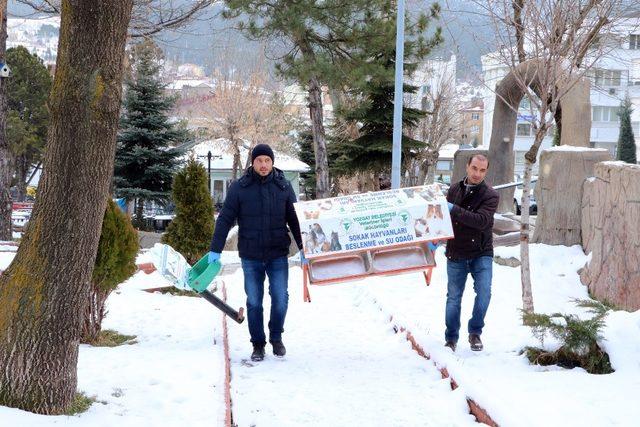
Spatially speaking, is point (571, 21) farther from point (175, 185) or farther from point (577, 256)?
point (175, 185)

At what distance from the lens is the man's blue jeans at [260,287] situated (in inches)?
273

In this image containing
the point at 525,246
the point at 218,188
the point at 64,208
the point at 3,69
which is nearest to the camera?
the point at 64,208

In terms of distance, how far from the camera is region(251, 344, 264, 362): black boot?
702 centimetres

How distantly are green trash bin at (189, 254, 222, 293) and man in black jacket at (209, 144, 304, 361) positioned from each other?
0.11 meters

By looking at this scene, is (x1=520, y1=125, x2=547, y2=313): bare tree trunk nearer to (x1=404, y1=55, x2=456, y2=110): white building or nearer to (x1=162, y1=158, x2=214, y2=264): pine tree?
(x1=162, y1=158, x2=214, y2=264): pine tree

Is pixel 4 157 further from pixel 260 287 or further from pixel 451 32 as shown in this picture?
pixel 260 287

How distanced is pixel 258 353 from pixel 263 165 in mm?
1629

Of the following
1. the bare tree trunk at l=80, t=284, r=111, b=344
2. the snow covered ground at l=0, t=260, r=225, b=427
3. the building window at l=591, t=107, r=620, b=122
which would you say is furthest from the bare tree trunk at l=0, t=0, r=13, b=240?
the building window at l=591, t=107, r=620, b=122

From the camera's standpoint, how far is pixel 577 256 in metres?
11.6

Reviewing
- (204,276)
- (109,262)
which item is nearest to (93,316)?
(109,262)

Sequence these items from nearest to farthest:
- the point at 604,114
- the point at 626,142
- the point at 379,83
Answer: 1. the point at 379,83
2. the point at 626,142
3. the point at 604,114

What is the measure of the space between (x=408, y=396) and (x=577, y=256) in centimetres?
645

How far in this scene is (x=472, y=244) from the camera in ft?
22.5

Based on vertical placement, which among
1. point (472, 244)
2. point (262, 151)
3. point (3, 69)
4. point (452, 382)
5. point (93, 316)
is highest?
point (3, 69)
